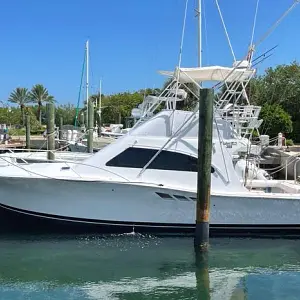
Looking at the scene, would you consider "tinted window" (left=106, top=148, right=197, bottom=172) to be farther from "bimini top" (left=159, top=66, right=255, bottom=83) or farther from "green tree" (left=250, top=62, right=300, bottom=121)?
"green tree" (left=250, top=62, right=300, bottom=121)

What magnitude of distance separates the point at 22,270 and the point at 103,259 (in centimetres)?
148

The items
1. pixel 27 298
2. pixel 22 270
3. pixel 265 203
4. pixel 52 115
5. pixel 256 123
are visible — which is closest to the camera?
pixel 27 298

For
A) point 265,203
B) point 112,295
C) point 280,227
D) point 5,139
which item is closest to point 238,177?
point 265,203

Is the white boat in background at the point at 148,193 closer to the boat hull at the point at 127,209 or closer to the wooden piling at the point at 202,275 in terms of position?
the boat hull at the point at 127,209

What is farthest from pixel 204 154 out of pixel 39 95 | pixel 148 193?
pixel 39 95

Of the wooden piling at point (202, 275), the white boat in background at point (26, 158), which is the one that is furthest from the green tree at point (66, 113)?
the wooden piling at point (202, 275)

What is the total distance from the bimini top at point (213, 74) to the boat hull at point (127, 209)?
273 centimetres

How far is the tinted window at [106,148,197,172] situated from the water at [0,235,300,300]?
1.52 metres

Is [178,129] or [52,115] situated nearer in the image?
[178,129]

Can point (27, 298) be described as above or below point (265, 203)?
below

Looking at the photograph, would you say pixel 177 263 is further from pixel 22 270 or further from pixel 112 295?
pixel 22 270

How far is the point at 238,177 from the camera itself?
944cm

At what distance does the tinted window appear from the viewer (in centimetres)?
930

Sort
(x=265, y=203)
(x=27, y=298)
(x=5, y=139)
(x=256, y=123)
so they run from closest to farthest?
(x=27, y=298), (x=265, y=203), (x=256, y=123), (x=5, y=139)
